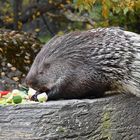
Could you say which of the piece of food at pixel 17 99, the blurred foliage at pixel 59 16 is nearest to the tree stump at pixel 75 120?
the piece of food at pixel 17 99

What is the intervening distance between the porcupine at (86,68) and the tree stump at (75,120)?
0.18 m

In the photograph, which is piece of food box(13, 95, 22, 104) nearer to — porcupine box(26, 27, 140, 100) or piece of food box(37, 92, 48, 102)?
piece of food box(37, 92, 48, 102)

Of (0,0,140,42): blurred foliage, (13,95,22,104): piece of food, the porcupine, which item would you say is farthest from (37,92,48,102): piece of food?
(0,0,140,42): blurred foliage

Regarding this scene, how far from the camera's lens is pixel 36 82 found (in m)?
5.49

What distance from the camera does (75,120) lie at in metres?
5.12

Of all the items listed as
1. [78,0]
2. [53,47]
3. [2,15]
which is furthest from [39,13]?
[53,47]

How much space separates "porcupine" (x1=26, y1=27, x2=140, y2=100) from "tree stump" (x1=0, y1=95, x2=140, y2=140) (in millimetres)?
177

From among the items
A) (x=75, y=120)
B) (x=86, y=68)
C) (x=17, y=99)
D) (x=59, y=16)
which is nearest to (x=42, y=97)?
(x=17, y=99)

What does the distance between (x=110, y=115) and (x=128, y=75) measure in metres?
0.44

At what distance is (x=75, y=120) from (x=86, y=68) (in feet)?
1.89

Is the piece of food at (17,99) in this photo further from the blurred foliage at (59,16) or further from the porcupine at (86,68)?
the blurred foliage at (59,16)

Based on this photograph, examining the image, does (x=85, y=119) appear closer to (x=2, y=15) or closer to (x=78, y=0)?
(x=78, y=0)

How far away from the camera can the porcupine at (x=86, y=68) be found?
5.43m

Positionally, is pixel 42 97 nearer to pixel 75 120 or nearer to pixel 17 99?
pixel 17 99
